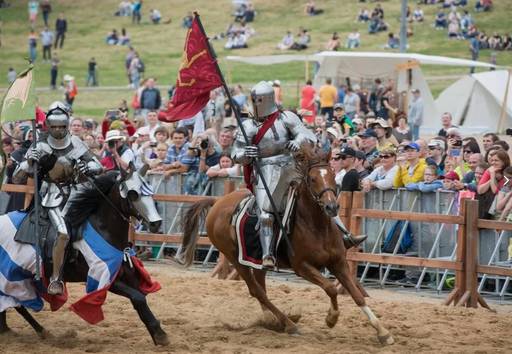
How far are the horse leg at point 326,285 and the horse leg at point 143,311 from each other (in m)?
1.45

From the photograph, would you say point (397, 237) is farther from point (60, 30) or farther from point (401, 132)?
point (60, 30)

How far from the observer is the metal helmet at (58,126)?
387 inches

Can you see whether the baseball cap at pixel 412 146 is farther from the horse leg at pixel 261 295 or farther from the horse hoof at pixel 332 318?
the horse hoof at pixel 332 318

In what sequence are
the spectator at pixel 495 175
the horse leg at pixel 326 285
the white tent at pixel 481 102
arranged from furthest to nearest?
1. the white tent at pixel 481 102
2. the spectator at pixel 495 175
3. the horse leg at pixel 326 285

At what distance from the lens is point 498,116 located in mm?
27469

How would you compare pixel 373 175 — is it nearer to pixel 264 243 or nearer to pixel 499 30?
pixel 264 243

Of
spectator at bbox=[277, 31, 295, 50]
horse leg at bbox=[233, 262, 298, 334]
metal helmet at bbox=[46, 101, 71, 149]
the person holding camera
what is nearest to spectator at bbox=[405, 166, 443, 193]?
horse leg at bbox=[233, 262, 298, 334]

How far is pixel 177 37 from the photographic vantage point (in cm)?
5350

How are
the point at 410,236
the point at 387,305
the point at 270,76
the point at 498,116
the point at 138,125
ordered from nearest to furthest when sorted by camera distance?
the point at 387,305, the point at 410,236, the point at 138,125, the point at 498,116, the point at 270,76

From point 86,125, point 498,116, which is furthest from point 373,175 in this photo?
point 498,116

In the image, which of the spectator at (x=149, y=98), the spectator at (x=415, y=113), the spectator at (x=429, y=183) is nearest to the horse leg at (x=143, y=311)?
the spectator at (x=429, y=183)

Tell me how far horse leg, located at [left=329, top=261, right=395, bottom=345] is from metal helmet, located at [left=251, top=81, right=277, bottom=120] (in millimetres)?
1568

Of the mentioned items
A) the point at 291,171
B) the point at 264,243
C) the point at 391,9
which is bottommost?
the point at 264,243

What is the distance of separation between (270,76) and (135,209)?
115 feet
